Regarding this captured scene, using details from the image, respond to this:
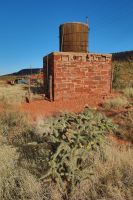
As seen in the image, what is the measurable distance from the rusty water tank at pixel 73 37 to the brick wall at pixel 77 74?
1.05 m

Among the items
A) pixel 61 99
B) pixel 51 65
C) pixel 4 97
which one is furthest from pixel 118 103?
pixel 4 97

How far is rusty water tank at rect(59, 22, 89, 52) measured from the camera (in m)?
14.3

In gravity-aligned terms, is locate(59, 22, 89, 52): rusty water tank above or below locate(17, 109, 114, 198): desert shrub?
above

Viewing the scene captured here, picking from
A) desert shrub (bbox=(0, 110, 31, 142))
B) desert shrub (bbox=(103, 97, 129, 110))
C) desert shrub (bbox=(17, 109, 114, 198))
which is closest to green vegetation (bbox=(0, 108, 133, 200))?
desert shrub (bbox=(17, 109, 114, 198))

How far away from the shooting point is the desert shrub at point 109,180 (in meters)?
4.33

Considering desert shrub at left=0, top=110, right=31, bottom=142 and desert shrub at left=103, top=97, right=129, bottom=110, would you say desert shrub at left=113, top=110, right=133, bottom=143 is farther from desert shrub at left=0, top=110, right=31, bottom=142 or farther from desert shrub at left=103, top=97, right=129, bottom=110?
desert shrub at left=0, top=110, right=31, bottom=142

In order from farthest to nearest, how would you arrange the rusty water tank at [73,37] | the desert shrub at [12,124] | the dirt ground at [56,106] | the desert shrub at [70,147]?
the rusty water tank at [73,37]
the dirt ground at [56,106]
the desert shrub at [12,124]
the desert shrub at [70,147]

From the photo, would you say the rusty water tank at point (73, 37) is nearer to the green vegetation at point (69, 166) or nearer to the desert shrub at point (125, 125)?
the desert shrub at point (125, 125)

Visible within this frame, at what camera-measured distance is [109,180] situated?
4695 mm

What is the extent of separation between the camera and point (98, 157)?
5.44 meters

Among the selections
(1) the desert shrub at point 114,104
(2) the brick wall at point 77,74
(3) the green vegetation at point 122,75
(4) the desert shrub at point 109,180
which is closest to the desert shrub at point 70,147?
(4) the desert shrub at point 109,180

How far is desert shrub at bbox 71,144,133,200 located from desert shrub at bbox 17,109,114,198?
16 centimetres

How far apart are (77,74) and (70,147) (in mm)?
8599

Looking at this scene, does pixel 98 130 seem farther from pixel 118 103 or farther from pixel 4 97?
pixel 4 97
